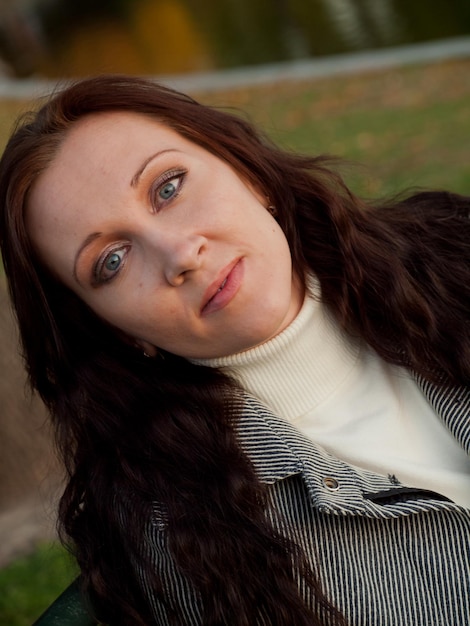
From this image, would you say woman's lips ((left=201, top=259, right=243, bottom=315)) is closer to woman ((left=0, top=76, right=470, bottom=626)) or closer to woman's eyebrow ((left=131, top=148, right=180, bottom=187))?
woman ((left=0, top=76, right=470, bottom=626))

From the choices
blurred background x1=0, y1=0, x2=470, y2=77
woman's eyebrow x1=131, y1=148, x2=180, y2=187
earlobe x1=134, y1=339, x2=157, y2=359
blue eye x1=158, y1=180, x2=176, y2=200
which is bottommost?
blurred background x1=0, y1=0, x2=470, y2=77

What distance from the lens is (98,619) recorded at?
2211 mm

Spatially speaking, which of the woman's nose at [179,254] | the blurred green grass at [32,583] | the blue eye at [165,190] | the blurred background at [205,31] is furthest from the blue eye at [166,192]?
the blurred background at [205,31]

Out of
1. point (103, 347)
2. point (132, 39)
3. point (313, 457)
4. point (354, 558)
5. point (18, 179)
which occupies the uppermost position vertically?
point (18, 179)

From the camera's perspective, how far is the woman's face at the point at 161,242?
87.7 inches

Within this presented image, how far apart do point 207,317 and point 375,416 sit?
552 millimetres

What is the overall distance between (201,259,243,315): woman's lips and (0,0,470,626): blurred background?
98 cm

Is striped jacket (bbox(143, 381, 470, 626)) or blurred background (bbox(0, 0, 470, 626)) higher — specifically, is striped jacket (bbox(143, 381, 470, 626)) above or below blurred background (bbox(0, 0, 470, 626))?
above

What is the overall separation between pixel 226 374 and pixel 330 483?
0.43 m

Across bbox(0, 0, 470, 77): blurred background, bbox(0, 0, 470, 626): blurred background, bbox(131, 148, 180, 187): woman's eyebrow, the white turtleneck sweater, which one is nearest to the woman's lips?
the white turtleneck sweater

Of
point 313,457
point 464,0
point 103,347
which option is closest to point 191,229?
point 103,347

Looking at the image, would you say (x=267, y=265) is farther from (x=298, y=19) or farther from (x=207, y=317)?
(x=298, y=19)

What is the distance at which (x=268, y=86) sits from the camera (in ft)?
34.2

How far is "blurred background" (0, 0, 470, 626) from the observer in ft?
13.5
